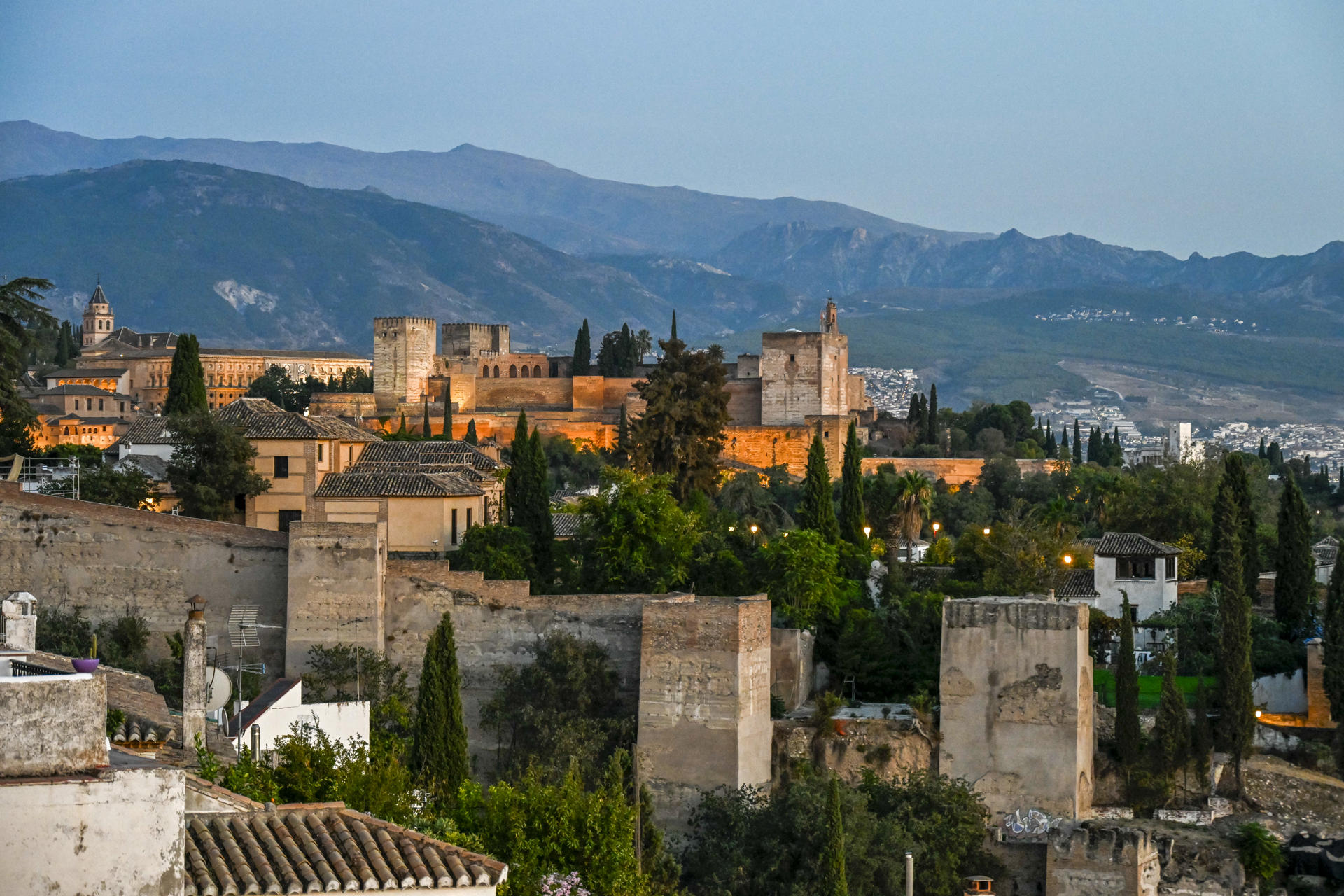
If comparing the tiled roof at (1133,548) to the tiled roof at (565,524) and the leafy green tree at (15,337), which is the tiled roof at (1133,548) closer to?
the tiled roof at (565,524)

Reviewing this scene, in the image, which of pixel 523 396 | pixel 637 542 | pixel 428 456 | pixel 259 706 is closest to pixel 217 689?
pixel 259 706

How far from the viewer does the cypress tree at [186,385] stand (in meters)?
46.5

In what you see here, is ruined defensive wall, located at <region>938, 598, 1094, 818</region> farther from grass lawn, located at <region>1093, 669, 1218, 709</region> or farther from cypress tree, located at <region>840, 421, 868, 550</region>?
cypress tree, located at <region>840, 421, 868, 550</region>

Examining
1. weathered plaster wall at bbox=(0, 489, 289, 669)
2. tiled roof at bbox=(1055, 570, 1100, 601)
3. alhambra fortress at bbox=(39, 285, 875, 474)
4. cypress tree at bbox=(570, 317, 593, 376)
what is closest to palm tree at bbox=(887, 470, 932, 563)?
tiled roof at bbox=(1055, 570, 1100, 601)

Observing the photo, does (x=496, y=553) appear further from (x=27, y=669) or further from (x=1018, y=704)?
(x=27, y=669)

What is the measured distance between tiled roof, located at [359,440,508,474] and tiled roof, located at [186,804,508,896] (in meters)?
27.5

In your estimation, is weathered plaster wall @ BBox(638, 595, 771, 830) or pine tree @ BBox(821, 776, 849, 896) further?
weathered plaster wall @ BBox(638, 595, 771, 830)

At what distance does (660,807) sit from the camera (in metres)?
32.4

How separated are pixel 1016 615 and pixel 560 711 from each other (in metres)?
7.68

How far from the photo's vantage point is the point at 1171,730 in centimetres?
3459

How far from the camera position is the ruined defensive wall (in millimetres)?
33500

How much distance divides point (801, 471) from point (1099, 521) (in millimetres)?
20409

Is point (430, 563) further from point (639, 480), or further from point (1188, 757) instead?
point (1188, 757)

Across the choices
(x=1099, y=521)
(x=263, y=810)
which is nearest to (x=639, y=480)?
(x=1099, y=521)
